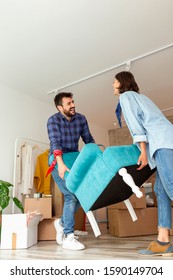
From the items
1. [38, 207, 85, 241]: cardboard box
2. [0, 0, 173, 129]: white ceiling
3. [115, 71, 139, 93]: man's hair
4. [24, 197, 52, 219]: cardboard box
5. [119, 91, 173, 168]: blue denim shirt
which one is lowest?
[38, 207, 85, 241]: cardboard box

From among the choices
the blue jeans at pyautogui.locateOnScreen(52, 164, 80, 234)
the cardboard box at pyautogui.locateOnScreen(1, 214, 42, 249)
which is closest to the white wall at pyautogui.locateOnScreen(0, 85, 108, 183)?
the cardboard box at pyautogui.locateOnScreen(1, 214, 42, 249)

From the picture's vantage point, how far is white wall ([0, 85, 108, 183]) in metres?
3.29

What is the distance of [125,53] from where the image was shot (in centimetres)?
284

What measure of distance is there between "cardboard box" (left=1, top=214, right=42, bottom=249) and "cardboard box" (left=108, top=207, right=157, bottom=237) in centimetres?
94

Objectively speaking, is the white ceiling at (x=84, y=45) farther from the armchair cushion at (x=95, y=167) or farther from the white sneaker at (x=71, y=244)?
the white sneaker at (x=71, y=244)

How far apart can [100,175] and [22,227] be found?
109cm

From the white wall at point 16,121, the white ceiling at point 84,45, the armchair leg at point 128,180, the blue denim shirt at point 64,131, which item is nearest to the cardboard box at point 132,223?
the blue denim shirt at point 64,131

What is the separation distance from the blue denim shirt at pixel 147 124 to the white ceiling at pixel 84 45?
116 cm

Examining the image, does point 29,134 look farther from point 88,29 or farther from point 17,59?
point 88,29

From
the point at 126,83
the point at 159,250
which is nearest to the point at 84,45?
A: the point at 126,83

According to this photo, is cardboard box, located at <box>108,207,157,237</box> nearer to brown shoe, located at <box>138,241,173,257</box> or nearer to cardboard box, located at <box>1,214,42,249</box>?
cardboard box, located at <box>1,214,42,249</box>

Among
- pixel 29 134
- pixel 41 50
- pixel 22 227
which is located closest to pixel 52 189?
pixel 29 134

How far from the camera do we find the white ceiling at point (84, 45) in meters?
2.18

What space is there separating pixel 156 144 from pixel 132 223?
156cm
